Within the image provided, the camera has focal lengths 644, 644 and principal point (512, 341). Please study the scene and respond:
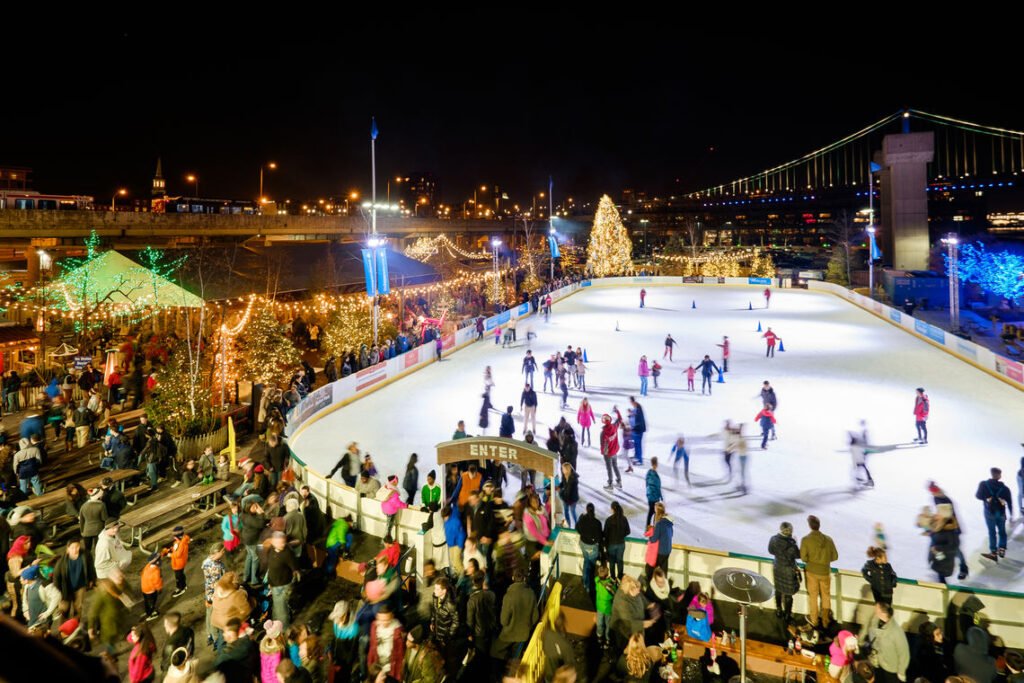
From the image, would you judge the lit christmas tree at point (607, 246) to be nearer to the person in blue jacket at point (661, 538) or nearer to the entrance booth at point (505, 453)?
the entrance booth at point (505, 453)

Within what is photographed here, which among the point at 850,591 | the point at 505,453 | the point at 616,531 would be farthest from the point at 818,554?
the point at 505,453

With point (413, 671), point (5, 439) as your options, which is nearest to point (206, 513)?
point (5, 439)

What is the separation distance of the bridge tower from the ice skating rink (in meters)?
21.3

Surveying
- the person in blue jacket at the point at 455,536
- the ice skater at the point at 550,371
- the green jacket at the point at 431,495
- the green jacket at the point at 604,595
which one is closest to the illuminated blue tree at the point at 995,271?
the ice skater at the point at 550,371

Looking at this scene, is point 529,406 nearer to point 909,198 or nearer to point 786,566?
point 786,566

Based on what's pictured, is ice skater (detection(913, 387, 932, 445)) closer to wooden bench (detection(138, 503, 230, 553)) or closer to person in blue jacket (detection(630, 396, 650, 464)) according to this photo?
person in blue jacket (detection(630, 396, 650, 464))

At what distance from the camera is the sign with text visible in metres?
8.55

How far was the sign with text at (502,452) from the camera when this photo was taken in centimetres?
855

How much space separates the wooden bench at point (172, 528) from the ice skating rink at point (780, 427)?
2390mm

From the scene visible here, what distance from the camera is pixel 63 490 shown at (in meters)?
10.9

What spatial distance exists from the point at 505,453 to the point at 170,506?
5502mm

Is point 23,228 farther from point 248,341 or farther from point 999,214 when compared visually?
point 999,214

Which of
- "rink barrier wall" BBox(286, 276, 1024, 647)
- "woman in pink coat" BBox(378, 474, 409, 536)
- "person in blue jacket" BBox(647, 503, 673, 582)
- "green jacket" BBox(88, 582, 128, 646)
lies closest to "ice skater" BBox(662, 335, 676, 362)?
"rink barrier wall" BBox(286, 276, 1024, 647)

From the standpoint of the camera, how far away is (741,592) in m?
5.60
